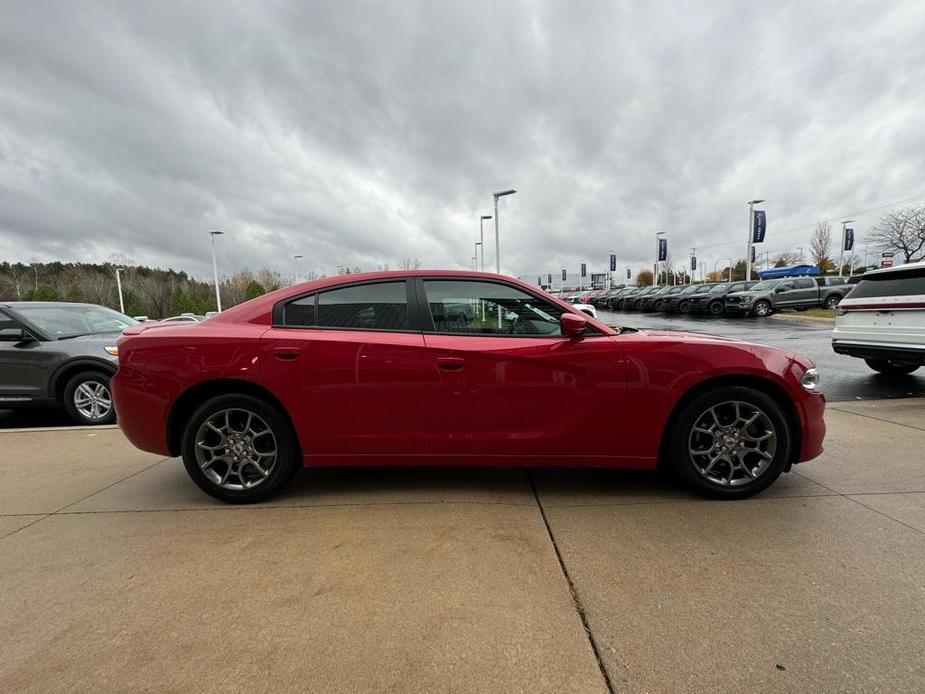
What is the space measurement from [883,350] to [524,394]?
20.0 feet

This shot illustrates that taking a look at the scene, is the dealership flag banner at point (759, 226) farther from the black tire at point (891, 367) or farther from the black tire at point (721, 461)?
the black tire at point (721, 461)

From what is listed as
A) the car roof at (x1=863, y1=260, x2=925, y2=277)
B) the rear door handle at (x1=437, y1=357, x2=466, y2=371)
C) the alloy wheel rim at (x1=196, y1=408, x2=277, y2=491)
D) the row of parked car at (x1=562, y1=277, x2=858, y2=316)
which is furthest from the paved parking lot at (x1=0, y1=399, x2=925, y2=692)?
the row of parked car at (x1=562, y1=277, x2=858, y2=316)

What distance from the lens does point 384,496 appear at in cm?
319

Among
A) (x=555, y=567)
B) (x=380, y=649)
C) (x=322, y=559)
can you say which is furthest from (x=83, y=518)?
(x=555, y=567)

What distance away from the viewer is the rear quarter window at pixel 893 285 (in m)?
5.87

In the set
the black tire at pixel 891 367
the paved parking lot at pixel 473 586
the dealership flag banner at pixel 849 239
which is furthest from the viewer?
the dealership flag banner at pixel 849 239

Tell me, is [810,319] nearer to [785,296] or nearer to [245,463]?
[785,296]

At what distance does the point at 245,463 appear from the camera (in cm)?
313

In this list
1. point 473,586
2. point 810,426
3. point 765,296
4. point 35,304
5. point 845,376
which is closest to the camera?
point 473,586

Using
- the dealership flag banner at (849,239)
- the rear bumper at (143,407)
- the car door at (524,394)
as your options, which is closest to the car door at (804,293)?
the car door at (524,394)

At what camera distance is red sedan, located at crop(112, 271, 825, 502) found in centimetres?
293

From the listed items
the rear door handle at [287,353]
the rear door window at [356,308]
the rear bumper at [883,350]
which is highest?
the rear door window at [356,308]

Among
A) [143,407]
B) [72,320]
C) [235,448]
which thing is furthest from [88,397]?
[235,448]

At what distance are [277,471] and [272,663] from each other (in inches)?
58.3
